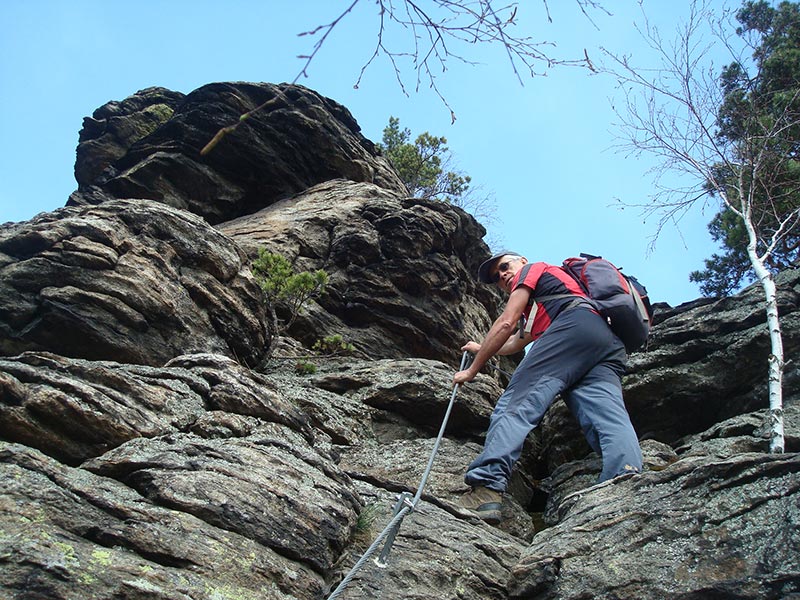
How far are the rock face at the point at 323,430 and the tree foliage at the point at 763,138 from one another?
10.4 ft

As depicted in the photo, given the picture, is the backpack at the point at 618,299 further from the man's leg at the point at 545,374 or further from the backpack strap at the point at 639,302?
the man's leg at the point at 545,374

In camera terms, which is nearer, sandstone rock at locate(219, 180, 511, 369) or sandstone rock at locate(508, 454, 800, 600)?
sandstone rock at locate(508, 454, 800, 600)

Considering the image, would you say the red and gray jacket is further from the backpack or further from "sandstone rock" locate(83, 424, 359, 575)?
"sandstone rock" locate(83, 424, 359, 575)

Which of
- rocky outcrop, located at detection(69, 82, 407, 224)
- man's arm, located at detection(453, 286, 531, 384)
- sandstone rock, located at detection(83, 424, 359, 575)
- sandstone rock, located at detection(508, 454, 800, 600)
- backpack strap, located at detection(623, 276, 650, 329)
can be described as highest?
rocky outcrop, located at detection(69, 82, 407, 224)

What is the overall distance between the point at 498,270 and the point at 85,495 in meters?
5.57

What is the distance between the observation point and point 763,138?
13.1m

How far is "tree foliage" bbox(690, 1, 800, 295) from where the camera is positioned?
13500 millimetres

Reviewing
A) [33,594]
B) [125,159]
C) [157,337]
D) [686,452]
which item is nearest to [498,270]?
[686,452]

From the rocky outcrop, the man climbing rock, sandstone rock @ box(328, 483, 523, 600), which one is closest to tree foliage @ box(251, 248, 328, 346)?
the man climbing rock

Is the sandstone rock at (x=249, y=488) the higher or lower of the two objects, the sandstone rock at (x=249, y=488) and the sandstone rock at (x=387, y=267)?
the lower

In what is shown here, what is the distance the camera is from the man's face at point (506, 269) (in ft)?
29.0

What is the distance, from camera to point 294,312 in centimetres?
1283

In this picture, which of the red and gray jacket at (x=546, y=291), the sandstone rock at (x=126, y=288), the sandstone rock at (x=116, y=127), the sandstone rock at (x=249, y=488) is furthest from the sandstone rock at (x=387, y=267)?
the sandstone rock at (x=249, y=488)

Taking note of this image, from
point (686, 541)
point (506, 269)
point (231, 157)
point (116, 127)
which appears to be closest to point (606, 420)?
point (506, 269)
